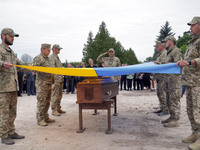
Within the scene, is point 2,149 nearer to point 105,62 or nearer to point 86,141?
point 86,141

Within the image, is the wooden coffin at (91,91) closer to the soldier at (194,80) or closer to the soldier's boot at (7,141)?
the soldier's boot at (7,141)

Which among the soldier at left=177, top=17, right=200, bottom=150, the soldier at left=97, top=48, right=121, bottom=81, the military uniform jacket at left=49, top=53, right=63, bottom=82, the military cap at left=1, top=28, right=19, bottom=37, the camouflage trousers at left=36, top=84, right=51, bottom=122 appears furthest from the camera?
the soldier at left=97, top=48, right=121, bottom=81

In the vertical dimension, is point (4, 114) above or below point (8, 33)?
below

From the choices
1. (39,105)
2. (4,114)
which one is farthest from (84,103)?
(4,114)

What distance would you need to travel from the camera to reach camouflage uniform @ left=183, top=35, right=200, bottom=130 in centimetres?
335

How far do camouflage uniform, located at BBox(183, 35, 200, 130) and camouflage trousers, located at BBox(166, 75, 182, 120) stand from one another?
45.3 inches

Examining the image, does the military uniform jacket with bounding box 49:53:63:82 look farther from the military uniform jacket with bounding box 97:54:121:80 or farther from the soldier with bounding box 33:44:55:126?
the military uniform jacket with bounding box 97:54:121:80

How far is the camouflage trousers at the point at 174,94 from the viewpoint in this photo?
15.4 ft

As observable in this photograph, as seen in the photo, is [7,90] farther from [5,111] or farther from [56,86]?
[56,86]

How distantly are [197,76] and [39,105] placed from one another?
375cm

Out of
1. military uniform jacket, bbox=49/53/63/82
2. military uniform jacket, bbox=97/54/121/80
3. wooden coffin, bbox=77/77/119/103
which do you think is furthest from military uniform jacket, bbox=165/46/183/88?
military uniform jacket, bbox=49/53/63/82

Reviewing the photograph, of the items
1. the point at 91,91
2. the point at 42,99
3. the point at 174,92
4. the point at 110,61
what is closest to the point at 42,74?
the point at 42,99

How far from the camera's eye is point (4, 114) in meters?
3.71

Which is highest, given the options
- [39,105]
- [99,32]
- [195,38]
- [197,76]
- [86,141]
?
[99,32]
